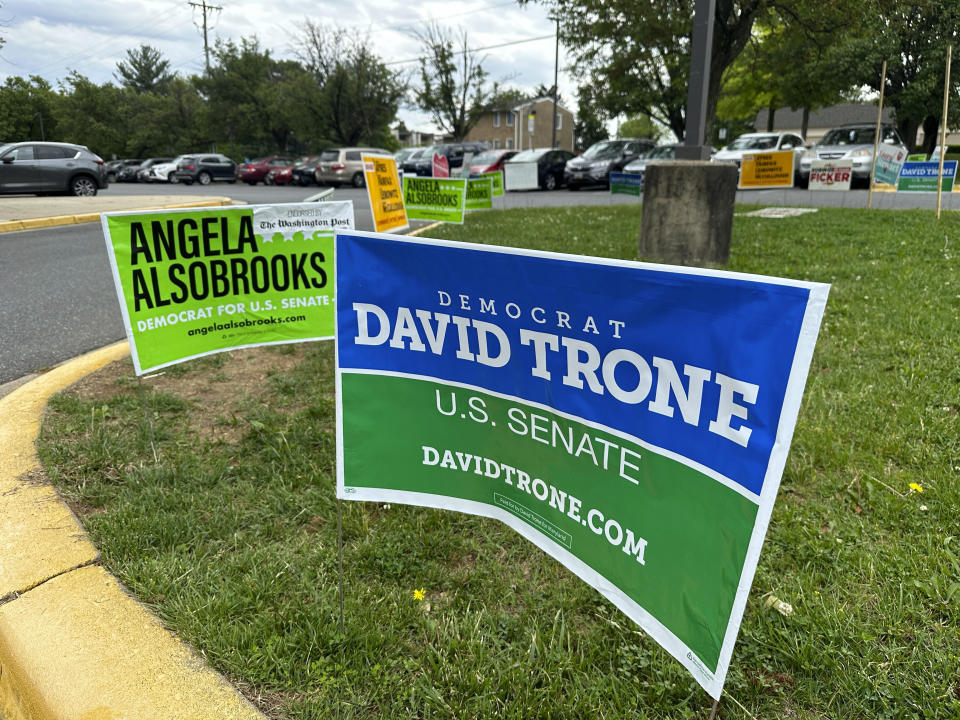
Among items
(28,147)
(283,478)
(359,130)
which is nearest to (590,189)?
(28,147)

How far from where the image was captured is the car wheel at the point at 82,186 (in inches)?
723

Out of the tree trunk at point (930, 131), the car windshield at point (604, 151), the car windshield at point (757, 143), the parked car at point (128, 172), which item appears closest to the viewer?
the car windshield at point (757, 143)

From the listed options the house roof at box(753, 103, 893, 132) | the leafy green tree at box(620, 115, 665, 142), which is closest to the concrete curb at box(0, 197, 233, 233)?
the house roof at box(753, 103, 893, 132)

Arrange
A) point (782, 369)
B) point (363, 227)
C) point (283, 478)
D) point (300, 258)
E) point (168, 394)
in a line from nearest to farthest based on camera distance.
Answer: point (782, 369)
point (283, 478)
point (300, 258)
point (168, 394)
point (363, 227)

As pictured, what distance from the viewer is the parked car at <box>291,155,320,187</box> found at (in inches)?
1110

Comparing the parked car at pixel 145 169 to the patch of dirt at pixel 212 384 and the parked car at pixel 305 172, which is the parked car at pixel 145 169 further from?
the patch of dirt at pixel 212 384

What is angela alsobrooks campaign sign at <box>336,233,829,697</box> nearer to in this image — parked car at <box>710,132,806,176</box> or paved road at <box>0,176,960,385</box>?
paved road at <box>0,176,960,385</box>

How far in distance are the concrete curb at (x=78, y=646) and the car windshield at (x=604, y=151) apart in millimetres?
22046

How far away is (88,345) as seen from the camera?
4891mm

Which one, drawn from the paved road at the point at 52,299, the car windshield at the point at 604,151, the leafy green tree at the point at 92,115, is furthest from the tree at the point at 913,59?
the leafy green tree at the point at 92,115

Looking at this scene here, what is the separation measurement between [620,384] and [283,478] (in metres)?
1.88

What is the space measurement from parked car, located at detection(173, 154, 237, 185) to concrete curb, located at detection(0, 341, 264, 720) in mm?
31653

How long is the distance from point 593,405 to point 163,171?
35864mm

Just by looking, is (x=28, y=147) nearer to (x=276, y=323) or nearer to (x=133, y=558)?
(x=276, y=323)
